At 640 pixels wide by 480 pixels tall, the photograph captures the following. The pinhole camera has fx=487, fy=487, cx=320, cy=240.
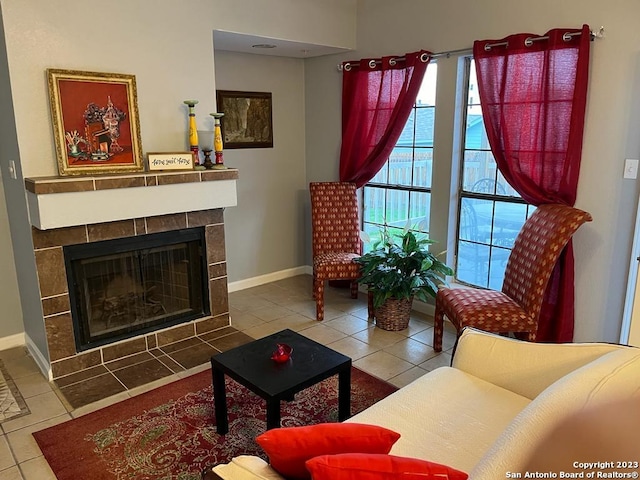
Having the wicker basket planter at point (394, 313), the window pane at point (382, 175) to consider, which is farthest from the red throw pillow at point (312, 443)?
the window pane at point (382, 175)

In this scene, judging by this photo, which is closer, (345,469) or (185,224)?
(345,469)

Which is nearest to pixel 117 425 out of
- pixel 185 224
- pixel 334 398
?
pixel 334 398

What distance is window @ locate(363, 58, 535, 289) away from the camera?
360 centimetres

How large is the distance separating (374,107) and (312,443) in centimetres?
338

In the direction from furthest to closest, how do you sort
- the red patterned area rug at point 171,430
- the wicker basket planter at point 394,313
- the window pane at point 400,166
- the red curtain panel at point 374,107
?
1. the window pane at point 400,166
2. the red curtain panel at point 374,107
3. the wicker basket planter at point 394,313
4. the red patterned area rug at point 171,430

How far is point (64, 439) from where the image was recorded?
8.04 ft

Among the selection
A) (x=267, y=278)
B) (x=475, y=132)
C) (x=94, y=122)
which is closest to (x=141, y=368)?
(x=94, y=122)

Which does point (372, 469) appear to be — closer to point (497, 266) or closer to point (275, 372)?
point (275, 372)

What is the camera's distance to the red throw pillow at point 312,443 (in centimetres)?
128

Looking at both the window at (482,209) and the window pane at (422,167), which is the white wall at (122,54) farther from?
the window at (482,209)

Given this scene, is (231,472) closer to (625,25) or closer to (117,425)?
(117,425)

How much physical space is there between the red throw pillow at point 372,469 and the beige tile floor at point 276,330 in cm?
169

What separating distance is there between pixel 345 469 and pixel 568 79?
2.80 meters

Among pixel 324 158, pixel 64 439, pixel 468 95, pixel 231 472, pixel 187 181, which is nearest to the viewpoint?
pixel 231 472
